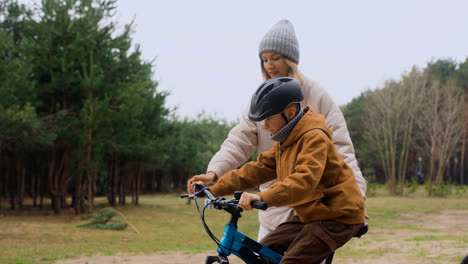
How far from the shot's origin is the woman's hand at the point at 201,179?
2.20 metres

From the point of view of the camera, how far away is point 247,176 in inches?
87.7

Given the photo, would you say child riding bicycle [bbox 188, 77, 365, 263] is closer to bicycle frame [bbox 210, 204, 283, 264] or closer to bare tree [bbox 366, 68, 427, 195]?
bicycle frame [bbox 210, 204, 283, 264]

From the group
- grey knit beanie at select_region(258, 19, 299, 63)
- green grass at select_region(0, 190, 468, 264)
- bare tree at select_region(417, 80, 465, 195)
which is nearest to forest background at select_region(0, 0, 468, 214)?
green grass at select_region(0, 190, 468, 264)

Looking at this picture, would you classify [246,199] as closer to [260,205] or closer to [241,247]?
[260,205]

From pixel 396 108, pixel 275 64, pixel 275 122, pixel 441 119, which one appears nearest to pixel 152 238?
pixel 275 64

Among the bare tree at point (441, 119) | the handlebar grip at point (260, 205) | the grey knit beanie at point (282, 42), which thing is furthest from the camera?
the bare tree at point (441, 119)

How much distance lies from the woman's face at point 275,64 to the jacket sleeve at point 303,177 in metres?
0.76

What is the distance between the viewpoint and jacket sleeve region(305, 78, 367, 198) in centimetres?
244

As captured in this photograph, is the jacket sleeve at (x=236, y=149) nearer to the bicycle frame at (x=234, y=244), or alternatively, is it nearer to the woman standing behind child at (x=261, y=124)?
the woman standing behind child at (x=261, y=124)

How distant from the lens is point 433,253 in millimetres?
9281

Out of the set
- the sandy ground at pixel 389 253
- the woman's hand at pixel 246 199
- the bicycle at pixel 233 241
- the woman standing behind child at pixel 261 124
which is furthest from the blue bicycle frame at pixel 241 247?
the sandy ground at pixel 389 253

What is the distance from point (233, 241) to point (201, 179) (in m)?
0.34

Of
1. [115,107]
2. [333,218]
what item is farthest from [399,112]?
[333,218]

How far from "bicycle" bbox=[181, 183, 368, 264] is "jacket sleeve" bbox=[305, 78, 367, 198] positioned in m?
0.36
